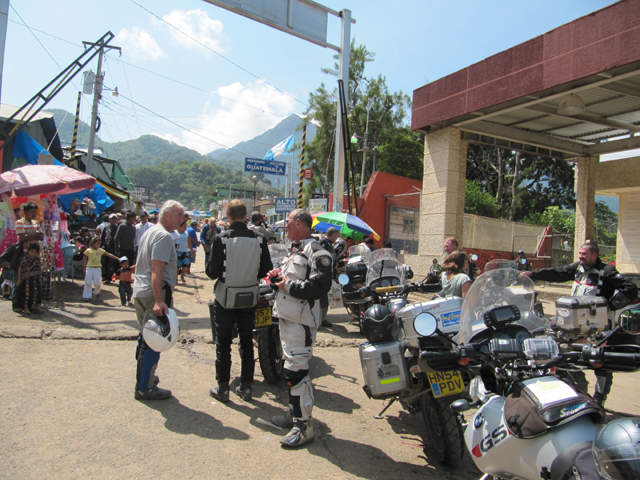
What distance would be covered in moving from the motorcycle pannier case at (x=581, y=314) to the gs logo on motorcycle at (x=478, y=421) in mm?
2232

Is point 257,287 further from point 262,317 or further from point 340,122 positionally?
point 340,122

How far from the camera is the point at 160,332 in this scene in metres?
3.60

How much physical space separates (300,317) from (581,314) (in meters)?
2.58

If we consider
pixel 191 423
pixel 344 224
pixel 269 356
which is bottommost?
pixel 191 423

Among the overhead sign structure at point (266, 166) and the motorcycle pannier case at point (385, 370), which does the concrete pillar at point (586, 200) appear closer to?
the overhead sign structure at point (266, 166)

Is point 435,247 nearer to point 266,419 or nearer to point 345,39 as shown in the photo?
point 345,39

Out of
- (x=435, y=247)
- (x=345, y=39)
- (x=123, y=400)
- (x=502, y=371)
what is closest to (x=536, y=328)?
(x=502, y=371)

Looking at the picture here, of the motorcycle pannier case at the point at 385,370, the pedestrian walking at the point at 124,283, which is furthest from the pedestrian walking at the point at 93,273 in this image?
the motorcycle pannier case at the point at 385,370

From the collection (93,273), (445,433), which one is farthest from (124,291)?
(445,433)

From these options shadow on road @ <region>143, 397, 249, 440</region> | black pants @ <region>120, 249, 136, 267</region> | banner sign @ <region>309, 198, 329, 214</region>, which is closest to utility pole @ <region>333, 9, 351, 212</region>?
banner sign @ <region>309, 198, 329, 214</region>

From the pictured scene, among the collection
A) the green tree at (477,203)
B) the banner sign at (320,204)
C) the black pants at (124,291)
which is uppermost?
the green tree at (477,203)

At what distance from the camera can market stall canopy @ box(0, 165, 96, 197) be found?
7.00 m

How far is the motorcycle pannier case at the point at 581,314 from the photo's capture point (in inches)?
153

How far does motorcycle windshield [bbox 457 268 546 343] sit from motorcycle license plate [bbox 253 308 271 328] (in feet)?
7.24
